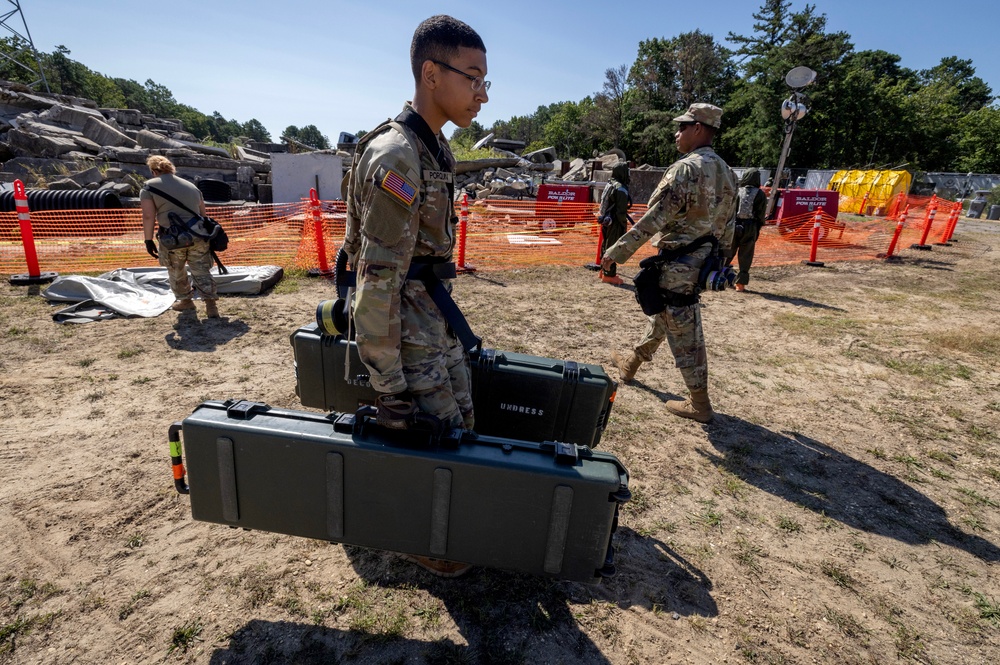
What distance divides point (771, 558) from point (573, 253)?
8873 millimetres

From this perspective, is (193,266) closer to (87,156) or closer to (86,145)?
(87,156)

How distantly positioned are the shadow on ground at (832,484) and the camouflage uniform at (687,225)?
55 centimetres

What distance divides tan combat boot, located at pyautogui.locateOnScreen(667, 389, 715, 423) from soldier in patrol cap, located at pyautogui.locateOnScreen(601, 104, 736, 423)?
4 cm

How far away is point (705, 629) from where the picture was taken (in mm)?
2195

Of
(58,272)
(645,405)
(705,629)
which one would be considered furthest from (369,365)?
(58,272)

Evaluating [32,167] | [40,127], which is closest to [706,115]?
[32,167]

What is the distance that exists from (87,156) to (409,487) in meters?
20.8

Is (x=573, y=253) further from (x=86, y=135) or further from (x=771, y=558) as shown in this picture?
(x=86, y=135)

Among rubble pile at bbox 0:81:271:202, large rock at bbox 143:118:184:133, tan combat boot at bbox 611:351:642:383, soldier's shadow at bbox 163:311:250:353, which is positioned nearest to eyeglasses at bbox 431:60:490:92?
tan combat boot at bbox 611:351:642:383

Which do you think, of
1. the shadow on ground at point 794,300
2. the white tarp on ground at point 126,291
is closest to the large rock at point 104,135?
the white tarp on ground at point 126,291

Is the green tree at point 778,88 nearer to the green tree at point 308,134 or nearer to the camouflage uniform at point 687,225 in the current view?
the camouflage uniform at point 687,225

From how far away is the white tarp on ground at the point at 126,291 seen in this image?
5547 mm

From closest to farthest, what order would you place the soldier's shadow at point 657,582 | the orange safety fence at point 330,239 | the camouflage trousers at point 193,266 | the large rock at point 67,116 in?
the soldier's shadow at point 657,582, the camouflage trousers at point 193,266, the orange safety fence at point 330,239, the large rock at point 67,116

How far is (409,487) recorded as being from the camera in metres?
1.94
